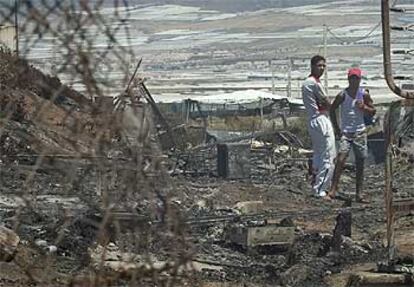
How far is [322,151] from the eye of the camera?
12.1 meters

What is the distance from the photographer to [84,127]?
3.96 m

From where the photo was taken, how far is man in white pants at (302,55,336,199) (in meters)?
11.8

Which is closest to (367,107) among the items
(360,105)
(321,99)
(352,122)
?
(360,105)

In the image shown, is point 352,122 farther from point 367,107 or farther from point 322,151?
point 322,151

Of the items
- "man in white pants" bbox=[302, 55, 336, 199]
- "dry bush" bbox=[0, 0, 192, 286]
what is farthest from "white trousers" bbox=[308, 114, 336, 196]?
"dry bush" bbox=[0, 0, 192, 286]

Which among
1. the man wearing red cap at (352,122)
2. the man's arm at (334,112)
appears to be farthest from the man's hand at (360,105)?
the man's arm at (334,112)

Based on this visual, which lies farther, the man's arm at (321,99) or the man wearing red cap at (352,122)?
the man wearing red cap at (352,122)

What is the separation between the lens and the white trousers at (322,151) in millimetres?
11961

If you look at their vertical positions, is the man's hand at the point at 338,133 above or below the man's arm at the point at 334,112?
below

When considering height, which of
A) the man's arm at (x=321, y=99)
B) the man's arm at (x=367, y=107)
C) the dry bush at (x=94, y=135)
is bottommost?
the man's arm at (x=367, y=107)

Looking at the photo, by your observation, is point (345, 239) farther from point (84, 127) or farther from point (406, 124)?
point (84, 127)

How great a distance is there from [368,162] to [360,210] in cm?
456

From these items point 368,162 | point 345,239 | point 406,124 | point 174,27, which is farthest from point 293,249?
point 174,27

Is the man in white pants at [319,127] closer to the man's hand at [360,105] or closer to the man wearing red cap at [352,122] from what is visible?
the man wearing red cap at [352,122]
